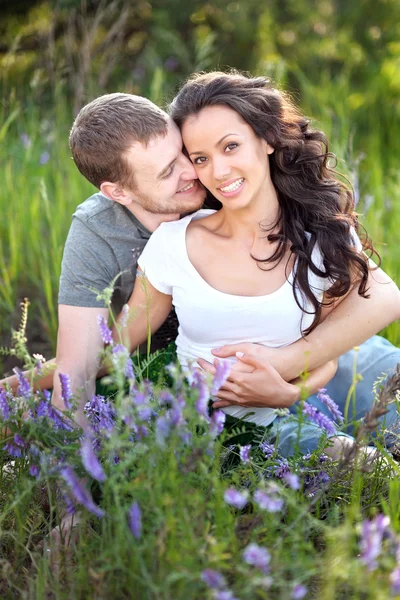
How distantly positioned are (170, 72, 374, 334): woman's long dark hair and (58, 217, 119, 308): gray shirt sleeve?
51cm

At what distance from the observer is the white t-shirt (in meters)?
2.23

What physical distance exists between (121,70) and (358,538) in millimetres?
6178

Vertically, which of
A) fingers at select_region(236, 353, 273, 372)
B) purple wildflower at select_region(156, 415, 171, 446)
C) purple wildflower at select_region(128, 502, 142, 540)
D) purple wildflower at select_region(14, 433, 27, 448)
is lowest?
purple wildflower at select_region(14, 433, 27, 448)

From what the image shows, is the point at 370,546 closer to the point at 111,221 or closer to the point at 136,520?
the point at 136,520

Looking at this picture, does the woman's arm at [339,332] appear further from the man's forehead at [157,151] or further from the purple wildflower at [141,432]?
the purple wildflower at [141,432]

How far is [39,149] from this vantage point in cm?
436

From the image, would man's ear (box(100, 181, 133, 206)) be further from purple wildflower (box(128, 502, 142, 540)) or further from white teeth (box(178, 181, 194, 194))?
purple wildflower (box(128, 502, 142, 540))

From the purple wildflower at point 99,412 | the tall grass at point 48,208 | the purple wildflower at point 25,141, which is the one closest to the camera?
the purple wildflower at point 99,412

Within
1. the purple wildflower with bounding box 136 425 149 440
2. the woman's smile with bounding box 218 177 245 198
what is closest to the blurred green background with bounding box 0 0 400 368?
the woman's smile with bounding box 218 177 245 198

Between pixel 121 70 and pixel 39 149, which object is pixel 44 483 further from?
pixel 121 70

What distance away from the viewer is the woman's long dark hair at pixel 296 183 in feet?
7.39

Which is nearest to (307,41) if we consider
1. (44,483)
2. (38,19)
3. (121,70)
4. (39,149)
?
(121,70)

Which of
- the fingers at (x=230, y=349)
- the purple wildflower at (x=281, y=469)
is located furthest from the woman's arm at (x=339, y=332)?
the purple wildflower at (x=281, y=469)

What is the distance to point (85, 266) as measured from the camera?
2.50m
